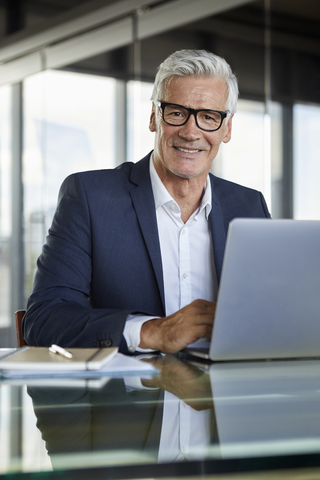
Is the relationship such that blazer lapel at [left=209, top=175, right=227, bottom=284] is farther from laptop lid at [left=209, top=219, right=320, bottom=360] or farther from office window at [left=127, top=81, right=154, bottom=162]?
office window at [left=127, top=81, right=154, bottom=162]

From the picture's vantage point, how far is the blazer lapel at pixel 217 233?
6.07 feet

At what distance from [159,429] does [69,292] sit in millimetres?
956

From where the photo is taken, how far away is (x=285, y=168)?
329cm

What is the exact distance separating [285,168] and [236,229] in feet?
7.79

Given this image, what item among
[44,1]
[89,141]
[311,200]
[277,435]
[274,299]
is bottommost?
[277,435]

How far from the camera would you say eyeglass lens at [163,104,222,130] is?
6.17ft

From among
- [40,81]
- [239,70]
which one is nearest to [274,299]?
[239,70]

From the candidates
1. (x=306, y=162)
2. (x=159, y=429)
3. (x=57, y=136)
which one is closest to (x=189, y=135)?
(x=159, y=429)

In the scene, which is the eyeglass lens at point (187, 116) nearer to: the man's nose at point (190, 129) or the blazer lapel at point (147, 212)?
the man's nose at point (190, 129)

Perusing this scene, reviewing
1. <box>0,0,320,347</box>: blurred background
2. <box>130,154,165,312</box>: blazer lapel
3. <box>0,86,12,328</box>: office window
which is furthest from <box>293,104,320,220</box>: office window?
<box>0,86,12,328</box>: office window

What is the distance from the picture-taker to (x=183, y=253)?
73.8 inches

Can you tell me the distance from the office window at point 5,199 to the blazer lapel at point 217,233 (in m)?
4.37

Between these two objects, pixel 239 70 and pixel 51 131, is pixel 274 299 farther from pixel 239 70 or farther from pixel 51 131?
pixel 51 131

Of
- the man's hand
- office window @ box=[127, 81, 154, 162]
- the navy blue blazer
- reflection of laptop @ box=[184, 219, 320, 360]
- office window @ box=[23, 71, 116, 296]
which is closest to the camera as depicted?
reflection of laptop @ box=[184, 219, 320, 360]
